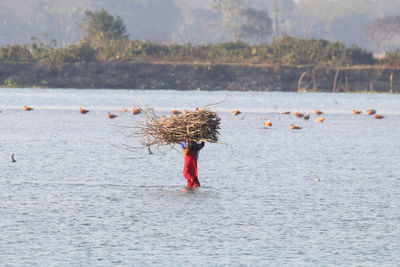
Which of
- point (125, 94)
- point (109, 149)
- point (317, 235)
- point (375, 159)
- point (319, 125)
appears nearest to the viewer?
point (317, 235)

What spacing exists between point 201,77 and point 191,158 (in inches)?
3760

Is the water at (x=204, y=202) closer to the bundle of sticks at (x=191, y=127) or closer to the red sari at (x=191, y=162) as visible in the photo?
the red sari at (x=191, y=162)

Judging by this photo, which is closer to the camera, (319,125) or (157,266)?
(157,266)

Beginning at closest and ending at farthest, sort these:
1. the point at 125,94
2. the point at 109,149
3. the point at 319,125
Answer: the point at 109,149, the point at 319,125, the point at 125,94

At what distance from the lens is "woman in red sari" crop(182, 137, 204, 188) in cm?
2788

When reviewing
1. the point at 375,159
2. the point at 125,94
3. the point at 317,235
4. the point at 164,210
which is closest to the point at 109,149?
the point at 375,159

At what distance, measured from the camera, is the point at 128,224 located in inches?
895

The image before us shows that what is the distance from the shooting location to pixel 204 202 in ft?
86.7

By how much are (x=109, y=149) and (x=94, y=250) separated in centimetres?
2433

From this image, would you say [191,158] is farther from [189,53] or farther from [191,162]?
[189,53]

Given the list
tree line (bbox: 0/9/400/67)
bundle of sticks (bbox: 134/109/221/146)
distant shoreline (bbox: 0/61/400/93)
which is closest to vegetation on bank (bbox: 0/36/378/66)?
tree line (bbox: 0/9/400/67)

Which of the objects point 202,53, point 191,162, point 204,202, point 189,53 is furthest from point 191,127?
point 189,53

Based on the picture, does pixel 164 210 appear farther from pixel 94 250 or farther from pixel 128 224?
pixel 94 250

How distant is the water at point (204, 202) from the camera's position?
19844 millimetres
